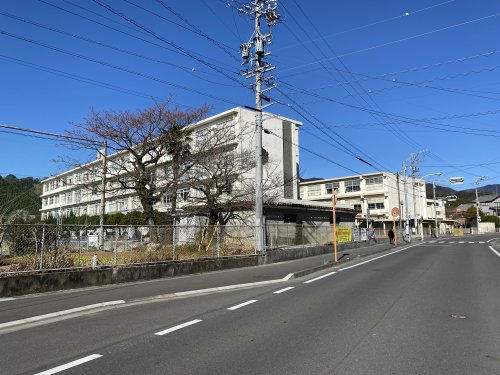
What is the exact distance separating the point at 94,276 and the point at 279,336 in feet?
27.4

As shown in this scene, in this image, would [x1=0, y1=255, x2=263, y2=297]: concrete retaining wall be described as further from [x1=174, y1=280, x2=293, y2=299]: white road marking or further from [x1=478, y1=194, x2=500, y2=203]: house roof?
[x1=478, y1=194, x2=500, y2=203]: house roof

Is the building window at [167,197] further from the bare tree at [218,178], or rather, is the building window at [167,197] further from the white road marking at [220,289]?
the white road marking at [220,289]

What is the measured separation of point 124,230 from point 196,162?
1279 cm

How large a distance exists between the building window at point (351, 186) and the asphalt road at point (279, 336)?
2990 inches

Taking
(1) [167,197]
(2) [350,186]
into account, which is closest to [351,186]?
(2) [350,186]

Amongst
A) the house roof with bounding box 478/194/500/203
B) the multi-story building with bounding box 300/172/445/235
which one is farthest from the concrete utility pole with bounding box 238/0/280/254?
the house roof with bounding box 478/194/500/203

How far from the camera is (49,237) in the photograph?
12.6 m

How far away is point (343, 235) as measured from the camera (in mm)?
33719

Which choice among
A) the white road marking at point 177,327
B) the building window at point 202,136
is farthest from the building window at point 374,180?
the white road marking at point 177,327

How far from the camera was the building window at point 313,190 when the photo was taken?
91219mm

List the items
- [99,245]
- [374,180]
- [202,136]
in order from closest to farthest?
[99,245] < [202,136] < [374,180]

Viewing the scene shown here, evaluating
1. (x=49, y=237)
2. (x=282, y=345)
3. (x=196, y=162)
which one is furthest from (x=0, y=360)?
(x=196, y=162)

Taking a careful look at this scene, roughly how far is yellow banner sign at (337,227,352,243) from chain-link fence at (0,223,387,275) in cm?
1339

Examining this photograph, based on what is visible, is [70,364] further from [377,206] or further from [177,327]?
[377,206]
